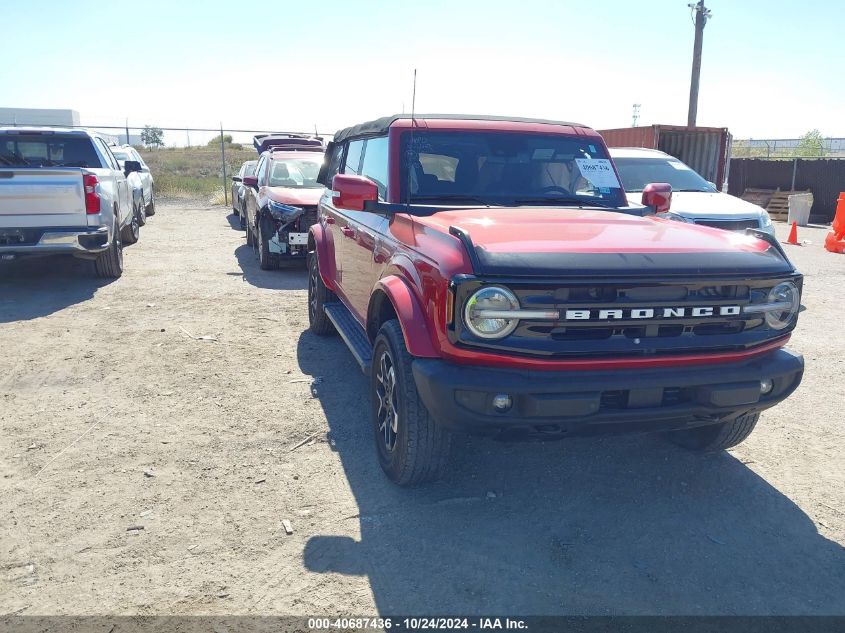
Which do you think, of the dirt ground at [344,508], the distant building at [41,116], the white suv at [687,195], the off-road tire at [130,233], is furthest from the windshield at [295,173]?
the distant building at [41,116]

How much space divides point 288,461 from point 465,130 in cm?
240

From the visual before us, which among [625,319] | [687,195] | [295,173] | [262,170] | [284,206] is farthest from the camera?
[262,170]

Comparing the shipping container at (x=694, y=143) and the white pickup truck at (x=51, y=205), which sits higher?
the shipping container at (x=694, y=143)

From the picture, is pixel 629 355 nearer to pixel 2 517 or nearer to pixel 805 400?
pixel 805 400

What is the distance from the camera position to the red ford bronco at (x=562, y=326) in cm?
299

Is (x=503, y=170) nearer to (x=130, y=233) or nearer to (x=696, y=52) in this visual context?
(x=130, y=233)

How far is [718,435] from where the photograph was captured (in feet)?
13.0

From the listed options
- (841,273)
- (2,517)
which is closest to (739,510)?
(2,517)

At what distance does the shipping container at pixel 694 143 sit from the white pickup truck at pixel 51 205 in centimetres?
1051

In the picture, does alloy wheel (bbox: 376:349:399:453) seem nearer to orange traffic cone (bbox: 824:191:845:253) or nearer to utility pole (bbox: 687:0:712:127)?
orange traffic cone (bbox: 824:191:845:253)

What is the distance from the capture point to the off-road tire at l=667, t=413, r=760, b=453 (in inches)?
153

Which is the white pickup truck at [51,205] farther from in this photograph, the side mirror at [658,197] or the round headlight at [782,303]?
the round headlight at [782,303]

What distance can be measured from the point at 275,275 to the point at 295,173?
1930mm

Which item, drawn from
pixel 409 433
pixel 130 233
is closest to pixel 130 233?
pixel 130 233
